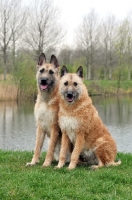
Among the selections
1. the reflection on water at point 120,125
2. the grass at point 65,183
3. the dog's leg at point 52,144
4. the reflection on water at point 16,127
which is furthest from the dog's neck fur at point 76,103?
the reflection on water at point 120,125

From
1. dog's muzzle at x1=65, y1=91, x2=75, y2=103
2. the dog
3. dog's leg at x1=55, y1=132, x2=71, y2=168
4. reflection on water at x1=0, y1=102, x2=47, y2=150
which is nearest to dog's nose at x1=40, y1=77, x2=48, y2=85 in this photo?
the dog

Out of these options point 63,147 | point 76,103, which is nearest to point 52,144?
point 63,147

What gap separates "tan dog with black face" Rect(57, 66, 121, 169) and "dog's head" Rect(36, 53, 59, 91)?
299 mm

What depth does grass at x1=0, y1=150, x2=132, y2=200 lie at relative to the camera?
486 centimetres

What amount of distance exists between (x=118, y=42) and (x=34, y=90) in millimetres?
22567

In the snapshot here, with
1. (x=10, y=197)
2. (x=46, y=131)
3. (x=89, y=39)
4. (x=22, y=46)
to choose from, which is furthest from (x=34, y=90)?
(x=10, y=197)

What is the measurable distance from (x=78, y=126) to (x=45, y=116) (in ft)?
2.68

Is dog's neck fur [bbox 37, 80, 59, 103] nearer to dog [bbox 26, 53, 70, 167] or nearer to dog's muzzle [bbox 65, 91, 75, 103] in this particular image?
dog [bbox 26, 53, 70, 167]

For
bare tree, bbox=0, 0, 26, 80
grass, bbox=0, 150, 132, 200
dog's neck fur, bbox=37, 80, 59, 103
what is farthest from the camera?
bare tree, bbox=0, 0, 26, 80

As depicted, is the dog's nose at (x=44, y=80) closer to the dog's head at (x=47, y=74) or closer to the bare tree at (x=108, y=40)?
the dog's head at (x=47, y=74)

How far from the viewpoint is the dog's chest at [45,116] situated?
7.04 m

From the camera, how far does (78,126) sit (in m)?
6.79

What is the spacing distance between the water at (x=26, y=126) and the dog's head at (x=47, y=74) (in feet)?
22.2

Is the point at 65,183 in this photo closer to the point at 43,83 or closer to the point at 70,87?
the point at 70,87
